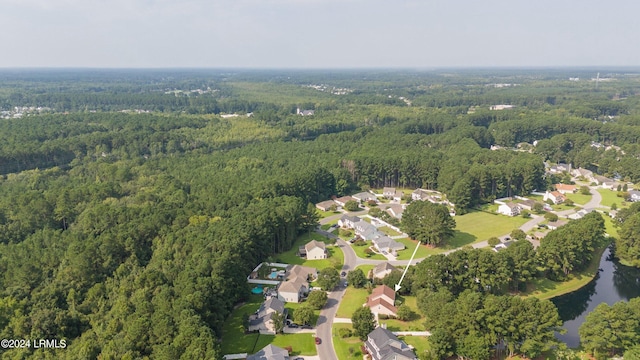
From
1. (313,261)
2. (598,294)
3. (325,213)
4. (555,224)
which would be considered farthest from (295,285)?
(555,224)

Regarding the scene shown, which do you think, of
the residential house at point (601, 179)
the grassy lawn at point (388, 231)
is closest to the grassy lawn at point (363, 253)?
the grassy lawn at point (388, 231)

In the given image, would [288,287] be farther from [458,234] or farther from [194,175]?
[194,175]

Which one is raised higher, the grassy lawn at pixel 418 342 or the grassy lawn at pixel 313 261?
the grassy lawn at pixel 418 342

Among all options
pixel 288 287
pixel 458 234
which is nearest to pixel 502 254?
pixel 458 234

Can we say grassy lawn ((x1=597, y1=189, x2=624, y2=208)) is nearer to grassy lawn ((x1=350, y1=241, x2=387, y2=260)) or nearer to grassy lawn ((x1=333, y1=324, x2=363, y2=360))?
grassy lawn ((x1=350, y1=241, x2=387, y2=260))

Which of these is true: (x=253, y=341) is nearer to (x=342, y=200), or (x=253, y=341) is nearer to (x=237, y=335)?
(x=237, y=335)

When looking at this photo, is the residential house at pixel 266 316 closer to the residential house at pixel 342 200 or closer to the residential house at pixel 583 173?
the residential house at pixel 342 200
